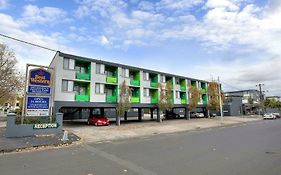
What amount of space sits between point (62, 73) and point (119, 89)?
864cm

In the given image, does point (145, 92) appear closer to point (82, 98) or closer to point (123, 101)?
point (123, 101)

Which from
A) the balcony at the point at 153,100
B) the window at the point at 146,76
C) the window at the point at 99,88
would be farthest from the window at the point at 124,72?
the balcony at the point at 153,100

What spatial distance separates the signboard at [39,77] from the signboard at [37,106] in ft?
4.35

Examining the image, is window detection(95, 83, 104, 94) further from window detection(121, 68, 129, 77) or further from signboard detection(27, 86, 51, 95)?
signboard detection(27, 86, 51, 95)

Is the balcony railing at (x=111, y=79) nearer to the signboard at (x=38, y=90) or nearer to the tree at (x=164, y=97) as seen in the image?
the tree at (x=164, y=97)

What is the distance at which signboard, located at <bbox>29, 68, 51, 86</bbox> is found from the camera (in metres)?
19.0

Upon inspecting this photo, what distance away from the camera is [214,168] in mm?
7750

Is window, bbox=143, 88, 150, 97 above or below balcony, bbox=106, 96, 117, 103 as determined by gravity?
above

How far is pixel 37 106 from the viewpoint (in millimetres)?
18969

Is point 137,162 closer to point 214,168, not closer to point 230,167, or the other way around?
point 214,168

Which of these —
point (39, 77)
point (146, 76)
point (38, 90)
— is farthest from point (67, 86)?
point (146, 76)

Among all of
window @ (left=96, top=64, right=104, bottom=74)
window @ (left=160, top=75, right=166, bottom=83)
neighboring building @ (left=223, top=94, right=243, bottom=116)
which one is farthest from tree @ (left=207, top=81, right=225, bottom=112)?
window @ (left=96, top=64, right=104, bottom=74)

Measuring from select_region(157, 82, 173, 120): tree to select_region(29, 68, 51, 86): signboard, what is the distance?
2131 cm

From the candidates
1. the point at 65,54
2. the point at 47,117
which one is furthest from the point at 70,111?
the point at 47,117
